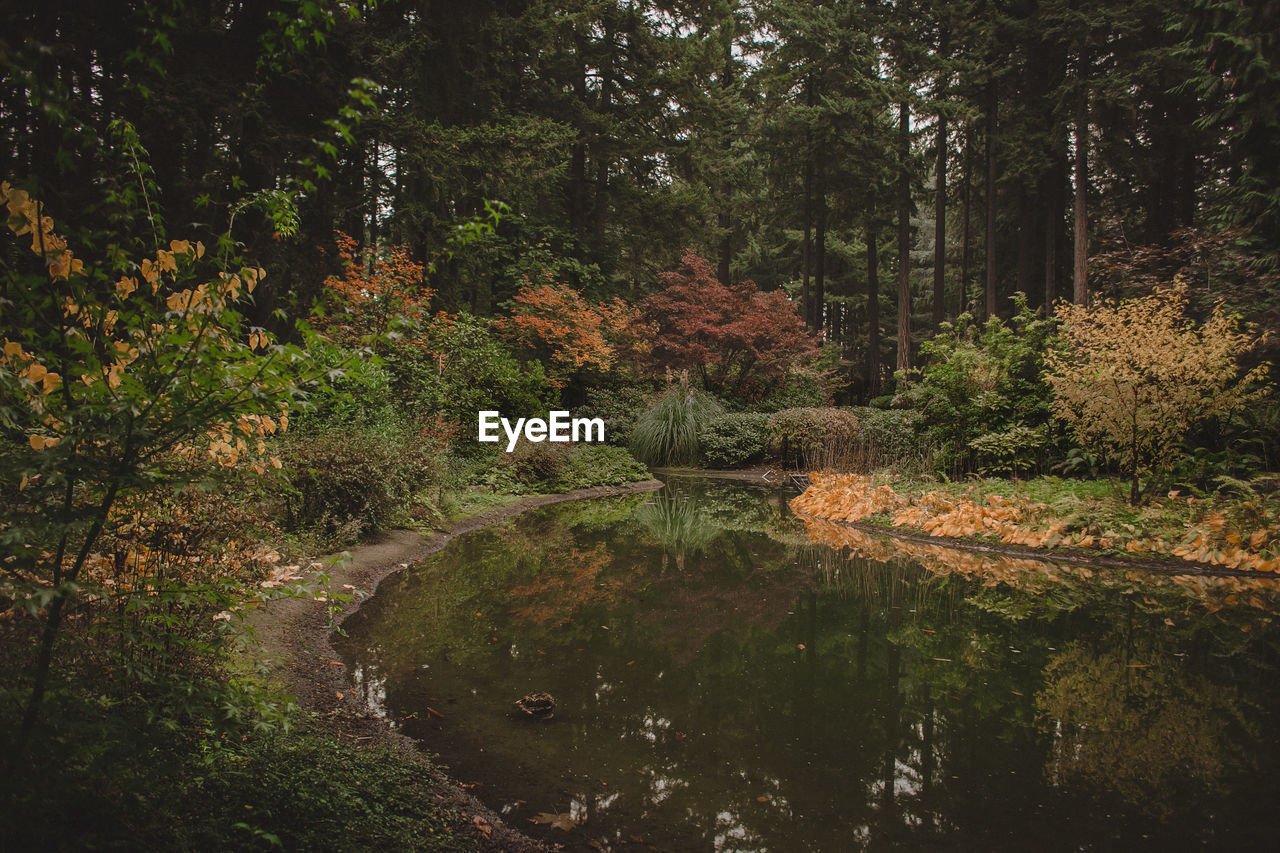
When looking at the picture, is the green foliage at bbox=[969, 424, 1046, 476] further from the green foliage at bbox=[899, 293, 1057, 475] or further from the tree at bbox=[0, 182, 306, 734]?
the tree at bbox=[0, 182, 306, 734]

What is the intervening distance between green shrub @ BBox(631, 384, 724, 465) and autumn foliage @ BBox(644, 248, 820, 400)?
256 centimetres

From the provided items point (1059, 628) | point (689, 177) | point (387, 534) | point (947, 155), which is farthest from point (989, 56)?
point (387, 534)

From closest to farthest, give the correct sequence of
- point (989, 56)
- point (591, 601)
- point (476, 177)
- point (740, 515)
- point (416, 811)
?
1. point (416, 811)
2. point (591, 601)
3. point (740, 515)
4. point (476, 177)
5. point (989, 56)

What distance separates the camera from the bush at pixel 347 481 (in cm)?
626

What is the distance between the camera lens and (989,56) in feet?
63.9

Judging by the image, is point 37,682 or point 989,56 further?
point 989,56

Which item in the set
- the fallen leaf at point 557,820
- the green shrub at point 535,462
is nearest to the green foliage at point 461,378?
the green shrub at point 535,462

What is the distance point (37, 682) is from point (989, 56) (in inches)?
965

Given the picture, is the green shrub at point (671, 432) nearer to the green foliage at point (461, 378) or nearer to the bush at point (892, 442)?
the green foliage at point (461, 378)

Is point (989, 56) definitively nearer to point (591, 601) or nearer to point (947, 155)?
point (947, 155)

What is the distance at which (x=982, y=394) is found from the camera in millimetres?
10172

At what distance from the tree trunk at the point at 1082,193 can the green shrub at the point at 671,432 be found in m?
8.91

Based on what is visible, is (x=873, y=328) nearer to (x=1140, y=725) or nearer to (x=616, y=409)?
(x=616, y=409)

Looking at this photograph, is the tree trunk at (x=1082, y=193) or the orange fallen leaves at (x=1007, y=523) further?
the tree trunk at (x=1082, y=193)
